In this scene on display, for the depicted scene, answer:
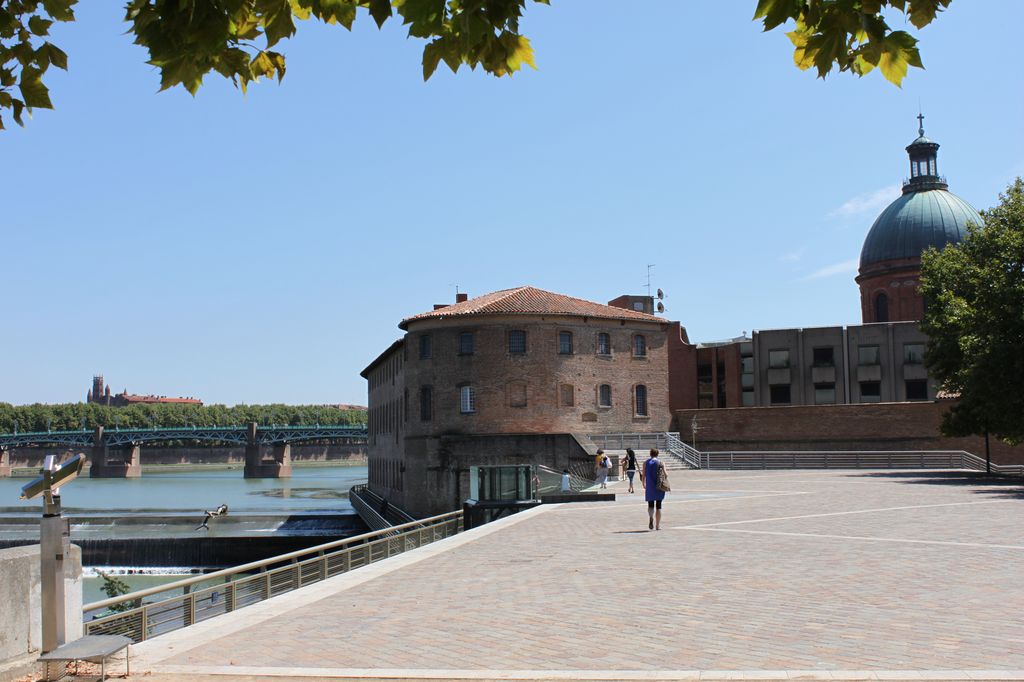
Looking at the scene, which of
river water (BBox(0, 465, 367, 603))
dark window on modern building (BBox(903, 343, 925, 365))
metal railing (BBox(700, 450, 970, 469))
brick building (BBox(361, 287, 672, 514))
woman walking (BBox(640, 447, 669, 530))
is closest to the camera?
woman walking (BBox(640, 447, 669, 530))

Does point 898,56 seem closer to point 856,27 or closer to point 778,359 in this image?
point 856,27

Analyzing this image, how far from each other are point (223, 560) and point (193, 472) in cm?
12156

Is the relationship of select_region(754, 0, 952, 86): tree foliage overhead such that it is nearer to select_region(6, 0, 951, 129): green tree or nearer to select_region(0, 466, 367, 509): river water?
select_region(6, 0, 951, 129): green tree

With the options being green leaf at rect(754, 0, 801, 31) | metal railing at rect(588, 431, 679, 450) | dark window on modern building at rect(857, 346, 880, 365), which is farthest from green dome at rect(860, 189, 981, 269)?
green leaf at rect(754, 0, 801, 31)

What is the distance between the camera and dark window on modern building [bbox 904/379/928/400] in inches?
2544

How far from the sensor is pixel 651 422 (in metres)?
54.1

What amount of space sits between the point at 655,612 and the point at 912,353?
198 ft

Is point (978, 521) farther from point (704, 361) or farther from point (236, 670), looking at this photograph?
point (704, 361)

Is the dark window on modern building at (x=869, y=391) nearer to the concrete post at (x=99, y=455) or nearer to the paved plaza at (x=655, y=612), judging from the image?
the paved plaza at (x=655, y=612)

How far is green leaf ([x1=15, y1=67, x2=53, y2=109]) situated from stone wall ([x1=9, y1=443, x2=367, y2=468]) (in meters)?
156

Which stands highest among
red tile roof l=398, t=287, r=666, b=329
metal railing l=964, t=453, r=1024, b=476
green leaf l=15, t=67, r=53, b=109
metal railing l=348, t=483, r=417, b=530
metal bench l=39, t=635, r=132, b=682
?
red tile roof l=398, t=287, r=666, b=329

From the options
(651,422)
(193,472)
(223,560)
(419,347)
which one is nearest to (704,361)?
(651,422)

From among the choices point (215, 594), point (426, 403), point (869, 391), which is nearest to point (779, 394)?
point (869, 391)

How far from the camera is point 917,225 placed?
72.1 metres
